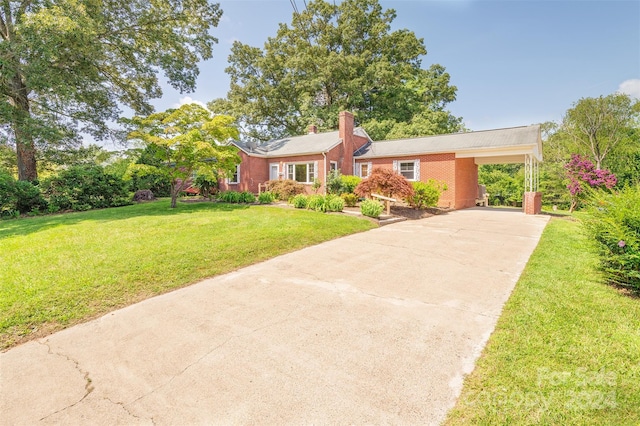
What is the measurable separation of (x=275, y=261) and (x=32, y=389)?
385cm

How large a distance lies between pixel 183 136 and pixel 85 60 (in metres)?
8.52

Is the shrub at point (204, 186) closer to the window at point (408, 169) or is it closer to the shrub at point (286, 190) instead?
the shrub at point (286, 190)

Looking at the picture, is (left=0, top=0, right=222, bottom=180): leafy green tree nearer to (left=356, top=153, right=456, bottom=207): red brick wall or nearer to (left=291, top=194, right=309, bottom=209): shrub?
(left=291, top=194, right=309, bottom=209): shrub

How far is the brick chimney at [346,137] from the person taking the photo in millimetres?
18859

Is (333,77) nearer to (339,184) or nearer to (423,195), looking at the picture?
(339,184)

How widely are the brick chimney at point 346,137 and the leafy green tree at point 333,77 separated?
8925 mm

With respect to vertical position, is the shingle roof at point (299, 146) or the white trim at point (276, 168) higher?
the shingle roof at point (299, 146)

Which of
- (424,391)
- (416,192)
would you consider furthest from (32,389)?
(416,192)

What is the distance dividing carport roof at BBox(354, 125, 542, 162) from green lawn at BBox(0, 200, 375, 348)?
→ 9.51 meters

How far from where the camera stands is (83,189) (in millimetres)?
13227

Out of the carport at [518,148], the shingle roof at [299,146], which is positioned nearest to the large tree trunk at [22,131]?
the shingle roof at [299,146]

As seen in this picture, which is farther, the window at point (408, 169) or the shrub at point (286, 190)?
the window at point (408, 169)

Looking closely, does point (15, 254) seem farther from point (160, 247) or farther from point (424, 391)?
point (424, 391)

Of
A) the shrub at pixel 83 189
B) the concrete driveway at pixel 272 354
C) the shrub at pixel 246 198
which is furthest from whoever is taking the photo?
the shrub at pixel 246 198
